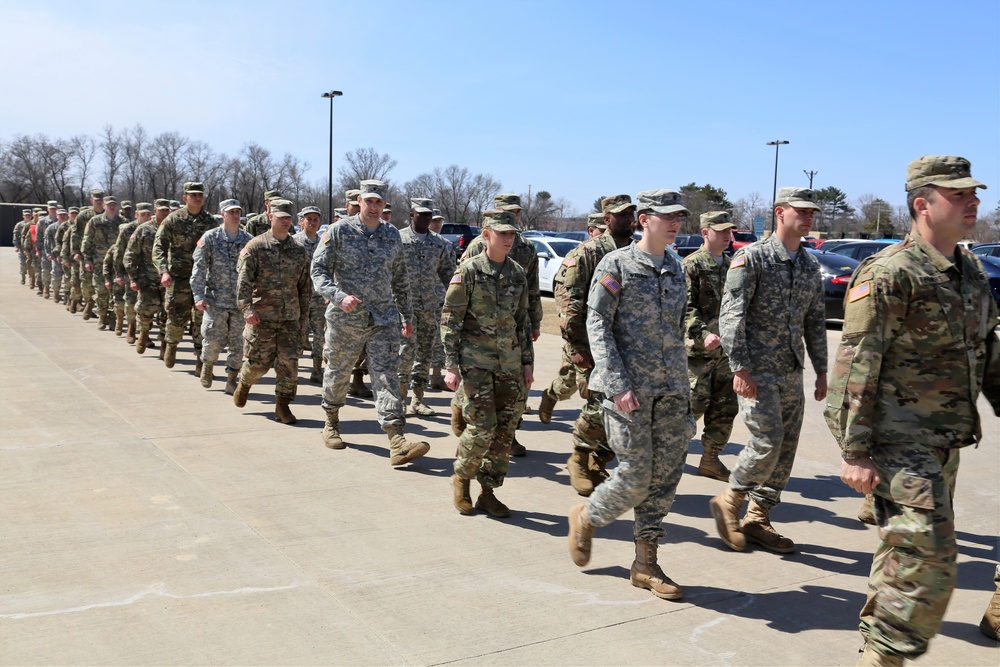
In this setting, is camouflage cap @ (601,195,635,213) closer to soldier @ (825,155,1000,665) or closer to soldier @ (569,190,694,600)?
soldier @ (569,190,694,600)

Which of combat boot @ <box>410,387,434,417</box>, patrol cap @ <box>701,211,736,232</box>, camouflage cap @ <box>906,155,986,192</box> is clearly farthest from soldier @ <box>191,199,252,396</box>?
camouflage cap @ <box>906,155,986,192</box>

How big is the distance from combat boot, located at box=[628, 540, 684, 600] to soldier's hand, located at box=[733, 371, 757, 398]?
108 centimetres

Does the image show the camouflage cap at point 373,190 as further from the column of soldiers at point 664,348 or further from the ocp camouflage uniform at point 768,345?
the ocp camouflage uniform at point 768,345

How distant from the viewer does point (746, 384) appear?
5.09m

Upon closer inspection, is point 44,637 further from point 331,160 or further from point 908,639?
point 331,160

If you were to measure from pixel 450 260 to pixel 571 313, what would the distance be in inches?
131

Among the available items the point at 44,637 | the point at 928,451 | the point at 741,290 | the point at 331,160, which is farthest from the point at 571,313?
the point at 331,160

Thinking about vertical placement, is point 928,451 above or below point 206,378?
above

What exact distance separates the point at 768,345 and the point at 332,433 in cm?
388

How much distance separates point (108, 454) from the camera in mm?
6973

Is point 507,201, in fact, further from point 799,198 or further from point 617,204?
point 799,198

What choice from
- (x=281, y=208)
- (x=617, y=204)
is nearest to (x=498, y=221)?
(x=617, y=204)

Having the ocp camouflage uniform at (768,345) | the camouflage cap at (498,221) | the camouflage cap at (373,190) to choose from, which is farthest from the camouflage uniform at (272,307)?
the ocp camouflage uniform at (768,345)

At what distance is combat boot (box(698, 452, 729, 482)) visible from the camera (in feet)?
22.5
